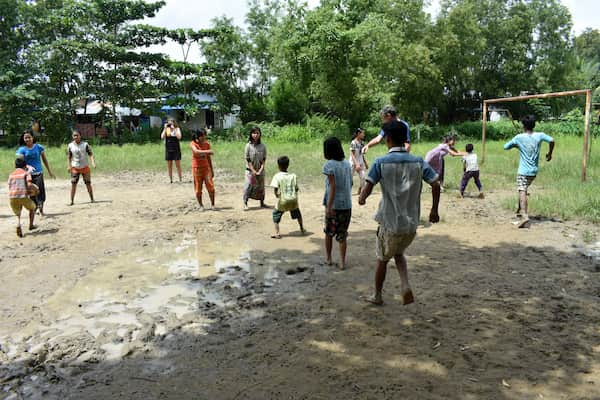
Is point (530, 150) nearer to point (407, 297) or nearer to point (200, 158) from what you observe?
point (407, 297)

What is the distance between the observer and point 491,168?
15102 mm

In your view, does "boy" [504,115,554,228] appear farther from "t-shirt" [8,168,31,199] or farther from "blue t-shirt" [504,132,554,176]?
"t-shirt" [8,168,31,199]

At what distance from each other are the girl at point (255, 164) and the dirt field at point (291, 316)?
59.5 inches

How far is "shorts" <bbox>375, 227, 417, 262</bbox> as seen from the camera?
437 cm

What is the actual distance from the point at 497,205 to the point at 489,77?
96.8 feet

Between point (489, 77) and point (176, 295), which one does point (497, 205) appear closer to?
point (176, 295)

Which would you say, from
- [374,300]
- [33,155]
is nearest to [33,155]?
[33,155]

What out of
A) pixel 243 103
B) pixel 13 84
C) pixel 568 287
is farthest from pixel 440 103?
pixel 568 287

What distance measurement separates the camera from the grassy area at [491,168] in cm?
933

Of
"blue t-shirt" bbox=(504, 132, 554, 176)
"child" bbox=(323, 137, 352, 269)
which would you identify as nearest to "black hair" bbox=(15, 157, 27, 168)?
"child" bbox=(323, 137, 352, 269)

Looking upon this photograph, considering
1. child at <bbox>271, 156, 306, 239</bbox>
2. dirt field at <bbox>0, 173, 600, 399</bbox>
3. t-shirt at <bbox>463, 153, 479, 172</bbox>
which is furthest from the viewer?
t-shirt at <bbox>463, 153, 479, 172</bbox>

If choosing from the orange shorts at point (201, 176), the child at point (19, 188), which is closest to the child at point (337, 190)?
the orange shorts at point (201, 176)

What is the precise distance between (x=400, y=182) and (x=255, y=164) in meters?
5.49

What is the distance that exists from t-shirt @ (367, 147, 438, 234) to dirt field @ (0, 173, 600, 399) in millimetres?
868
